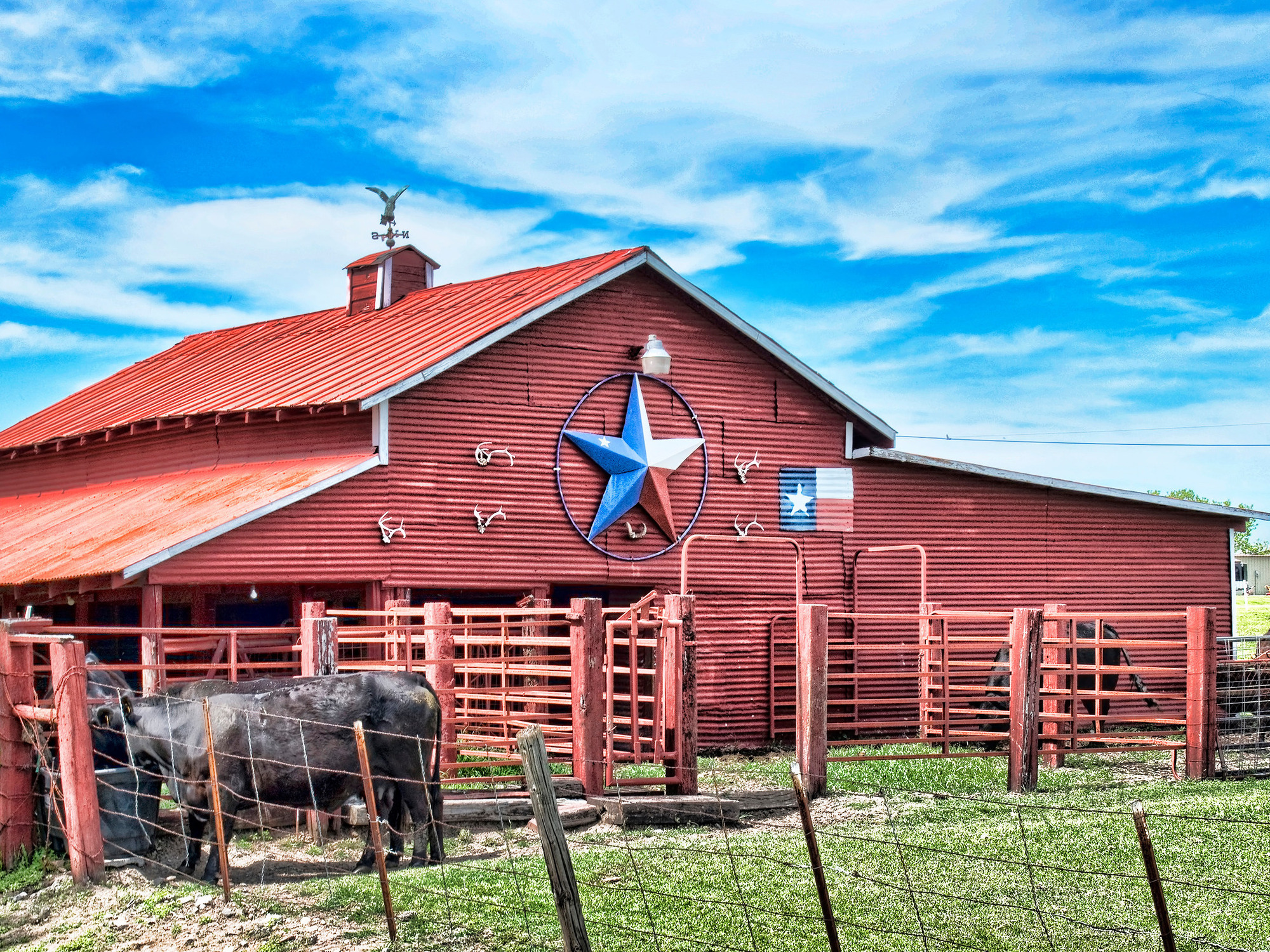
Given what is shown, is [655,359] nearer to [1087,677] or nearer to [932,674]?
[932,674]

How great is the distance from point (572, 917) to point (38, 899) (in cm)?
515

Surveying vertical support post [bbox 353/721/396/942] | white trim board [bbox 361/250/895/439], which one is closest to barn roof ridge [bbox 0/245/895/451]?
white trim board [bbox 361/250/895/439]

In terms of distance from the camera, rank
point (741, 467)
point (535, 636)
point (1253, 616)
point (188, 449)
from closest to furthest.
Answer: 1. point (535, 636)
2. point (741, 467)
3. point (188, 449)
4. point (1253, 616)

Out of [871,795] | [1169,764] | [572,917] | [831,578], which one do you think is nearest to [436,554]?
[831,578]

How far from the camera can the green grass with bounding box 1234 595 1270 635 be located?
52.2 meters

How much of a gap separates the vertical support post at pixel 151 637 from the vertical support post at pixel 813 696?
699cm

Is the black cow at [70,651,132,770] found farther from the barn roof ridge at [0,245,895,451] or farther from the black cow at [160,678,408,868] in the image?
the barn roof ridge at [0,245,895,451]

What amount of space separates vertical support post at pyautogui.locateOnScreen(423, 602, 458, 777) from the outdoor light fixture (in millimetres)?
6489

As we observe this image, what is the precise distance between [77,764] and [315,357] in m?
14.7

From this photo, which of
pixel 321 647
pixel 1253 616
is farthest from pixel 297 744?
pixel 1253 616

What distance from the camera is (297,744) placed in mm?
11781

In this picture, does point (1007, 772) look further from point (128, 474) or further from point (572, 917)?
point (128, 474)

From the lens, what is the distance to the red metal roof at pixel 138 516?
1842 cm

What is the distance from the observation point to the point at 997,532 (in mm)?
24547
